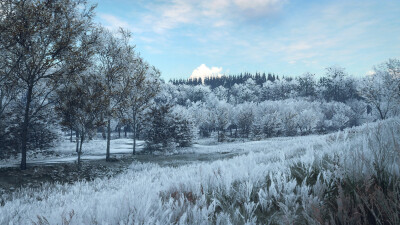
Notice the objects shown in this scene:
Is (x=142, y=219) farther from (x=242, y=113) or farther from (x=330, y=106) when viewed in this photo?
(x=330, y=106)

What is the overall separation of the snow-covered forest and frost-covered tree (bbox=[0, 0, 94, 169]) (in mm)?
69

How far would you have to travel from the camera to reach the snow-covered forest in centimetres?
204

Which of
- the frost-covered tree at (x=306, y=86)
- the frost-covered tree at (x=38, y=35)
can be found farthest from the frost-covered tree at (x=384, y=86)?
the frost-covered tree at (x=306, y=86)

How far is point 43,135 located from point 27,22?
858 inches

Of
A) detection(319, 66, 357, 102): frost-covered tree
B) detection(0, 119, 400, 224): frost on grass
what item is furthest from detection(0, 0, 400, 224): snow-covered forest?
detection(319, 66, 357, 102): frost-covered tree

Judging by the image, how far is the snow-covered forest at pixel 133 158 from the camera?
6.68 ft

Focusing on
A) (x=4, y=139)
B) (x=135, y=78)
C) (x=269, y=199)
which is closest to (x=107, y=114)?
(x=135, y=78)

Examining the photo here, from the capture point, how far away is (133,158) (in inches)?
871

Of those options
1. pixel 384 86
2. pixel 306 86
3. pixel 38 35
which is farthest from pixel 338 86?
pixel 38 35

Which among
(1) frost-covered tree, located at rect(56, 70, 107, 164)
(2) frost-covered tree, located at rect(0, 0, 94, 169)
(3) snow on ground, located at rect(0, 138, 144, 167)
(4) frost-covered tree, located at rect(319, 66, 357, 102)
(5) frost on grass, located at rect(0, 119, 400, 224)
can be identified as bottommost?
(3) snow on ground, located at rect(0, 138, 144, 167)

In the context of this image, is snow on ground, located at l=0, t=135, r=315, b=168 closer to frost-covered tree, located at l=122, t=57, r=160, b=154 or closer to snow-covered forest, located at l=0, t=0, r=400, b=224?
snow-covered forest, located at l=0, t=0, r=400, b=224

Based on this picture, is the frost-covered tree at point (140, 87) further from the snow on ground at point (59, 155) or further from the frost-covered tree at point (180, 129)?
the frost-covered tree at point (180, 129)

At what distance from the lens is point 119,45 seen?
20.7 metres

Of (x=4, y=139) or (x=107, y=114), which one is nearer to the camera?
(x=107, y=114)
